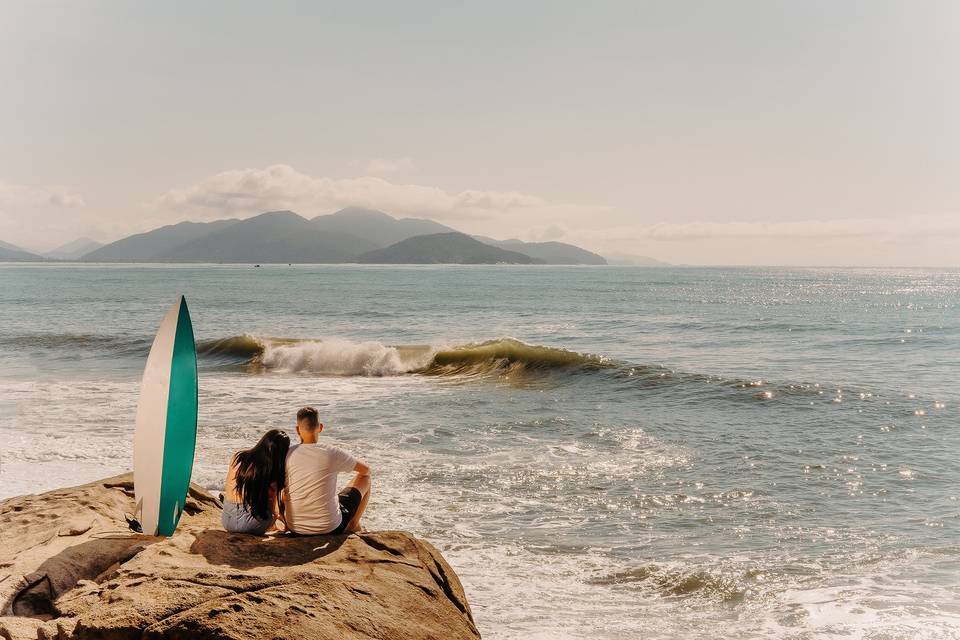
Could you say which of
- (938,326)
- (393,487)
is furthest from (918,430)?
(938,326)

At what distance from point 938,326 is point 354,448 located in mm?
42791

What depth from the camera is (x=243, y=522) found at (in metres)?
5.92

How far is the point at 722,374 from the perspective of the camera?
23.0 metres

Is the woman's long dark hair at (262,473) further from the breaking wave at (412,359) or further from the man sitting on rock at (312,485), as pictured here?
the breaking wave at (412,359)

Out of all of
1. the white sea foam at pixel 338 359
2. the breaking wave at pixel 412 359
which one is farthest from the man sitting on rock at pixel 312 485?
the white sea foam at pixel 338 359

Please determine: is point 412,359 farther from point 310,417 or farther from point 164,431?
point 310,417

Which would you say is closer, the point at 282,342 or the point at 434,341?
the point at 282,342

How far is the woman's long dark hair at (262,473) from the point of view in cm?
587

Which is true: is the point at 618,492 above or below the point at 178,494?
below

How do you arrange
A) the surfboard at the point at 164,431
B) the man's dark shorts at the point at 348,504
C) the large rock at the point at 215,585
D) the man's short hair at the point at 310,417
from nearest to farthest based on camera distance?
the large rock at the point at 215,585, the man's short hair at the point at 310,417, the man's dark shorts at the point at 348,504, the surfboard at the point at 164,431

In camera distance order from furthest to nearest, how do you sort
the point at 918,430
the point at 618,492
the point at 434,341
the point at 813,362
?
the point at 434,341, the point at 813,362, the point at 918,430, the point at 618,492

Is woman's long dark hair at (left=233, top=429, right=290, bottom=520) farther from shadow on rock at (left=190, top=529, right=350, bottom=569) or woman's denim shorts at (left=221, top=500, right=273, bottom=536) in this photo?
shadow on rock at (left=190, top=529, right=350, bottom=569)

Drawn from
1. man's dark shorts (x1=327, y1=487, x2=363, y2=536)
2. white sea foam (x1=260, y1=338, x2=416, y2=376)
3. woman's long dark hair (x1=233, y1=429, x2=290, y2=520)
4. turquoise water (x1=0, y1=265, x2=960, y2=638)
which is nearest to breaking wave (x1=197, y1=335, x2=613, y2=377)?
white sea foam (x1=260, y1=338, x2=416, y2=376)

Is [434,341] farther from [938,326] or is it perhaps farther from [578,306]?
[938,326]
